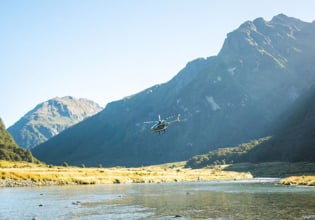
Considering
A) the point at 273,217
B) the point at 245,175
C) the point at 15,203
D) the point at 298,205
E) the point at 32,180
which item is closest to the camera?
the point at 273,217

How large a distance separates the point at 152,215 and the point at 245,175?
152 m

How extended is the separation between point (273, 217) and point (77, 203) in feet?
109

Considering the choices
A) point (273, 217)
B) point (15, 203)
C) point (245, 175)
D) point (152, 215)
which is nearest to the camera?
point (273, 217)

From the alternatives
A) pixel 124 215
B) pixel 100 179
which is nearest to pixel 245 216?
pixel 124 215

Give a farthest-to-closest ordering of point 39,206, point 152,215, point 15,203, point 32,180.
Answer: point 32,180 < point 15,203 < point 39,206 < point 152,215

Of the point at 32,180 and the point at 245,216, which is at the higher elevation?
the point at 32,180

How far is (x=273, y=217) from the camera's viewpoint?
1953 inches

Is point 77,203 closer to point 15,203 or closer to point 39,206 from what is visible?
point 39,206

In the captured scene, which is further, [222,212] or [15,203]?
[15,203]

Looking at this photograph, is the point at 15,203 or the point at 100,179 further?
the point at 100,179

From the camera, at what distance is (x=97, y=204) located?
6919 cm

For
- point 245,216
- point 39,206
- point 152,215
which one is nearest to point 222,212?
point 245,216

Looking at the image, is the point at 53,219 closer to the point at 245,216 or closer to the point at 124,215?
the point at 124,215

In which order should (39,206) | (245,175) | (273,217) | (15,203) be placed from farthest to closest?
(245,175) → (15,203) → (39,206) → (273,217)
